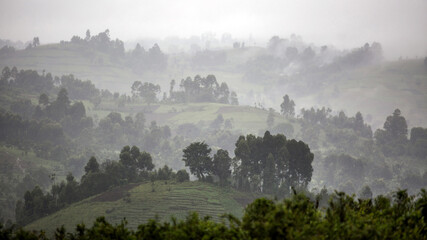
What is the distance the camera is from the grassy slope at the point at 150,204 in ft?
381

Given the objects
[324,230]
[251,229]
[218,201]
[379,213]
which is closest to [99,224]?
[251,229]

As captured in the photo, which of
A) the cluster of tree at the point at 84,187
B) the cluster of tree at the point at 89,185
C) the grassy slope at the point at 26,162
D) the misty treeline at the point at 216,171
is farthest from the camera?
the grassy slope at the point at 26,162

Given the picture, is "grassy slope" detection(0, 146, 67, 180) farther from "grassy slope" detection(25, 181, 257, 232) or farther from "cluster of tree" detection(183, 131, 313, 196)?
"cluster of tree" detection(183, 131, 313, 196)

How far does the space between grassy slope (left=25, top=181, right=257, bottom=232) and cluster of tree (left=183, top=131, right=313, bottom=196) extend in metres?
6.61

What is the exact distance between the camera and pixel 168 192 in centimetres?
12619

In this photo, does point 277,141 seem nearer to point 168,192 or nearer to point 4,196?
point 168,192

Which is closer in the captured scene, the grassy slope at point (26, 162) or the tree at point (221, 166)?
the tree at point (221, 166)

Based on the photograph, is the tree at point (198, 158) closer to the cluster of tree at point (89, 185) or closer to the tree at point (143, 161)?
the cluster of tree at point (89, 185)

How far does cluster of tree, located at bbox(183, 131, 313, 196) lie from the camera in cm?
13475

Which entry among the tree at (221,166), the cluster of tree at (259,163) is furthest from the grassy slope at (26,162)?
the tree at (221,166)

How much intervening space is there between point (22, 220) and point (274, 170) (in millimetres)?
72829

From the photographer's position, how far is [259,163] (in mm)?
144250

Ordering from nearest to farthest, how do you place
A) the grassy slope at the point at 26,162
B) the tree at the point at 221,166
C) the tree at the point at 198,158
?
the tree at the point at 198,158, the tree at the point at 221,166, the grassy slope at the point at 26,162

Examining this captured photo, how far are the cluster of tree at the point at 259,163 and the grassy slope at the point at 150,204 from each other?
6612 mm
